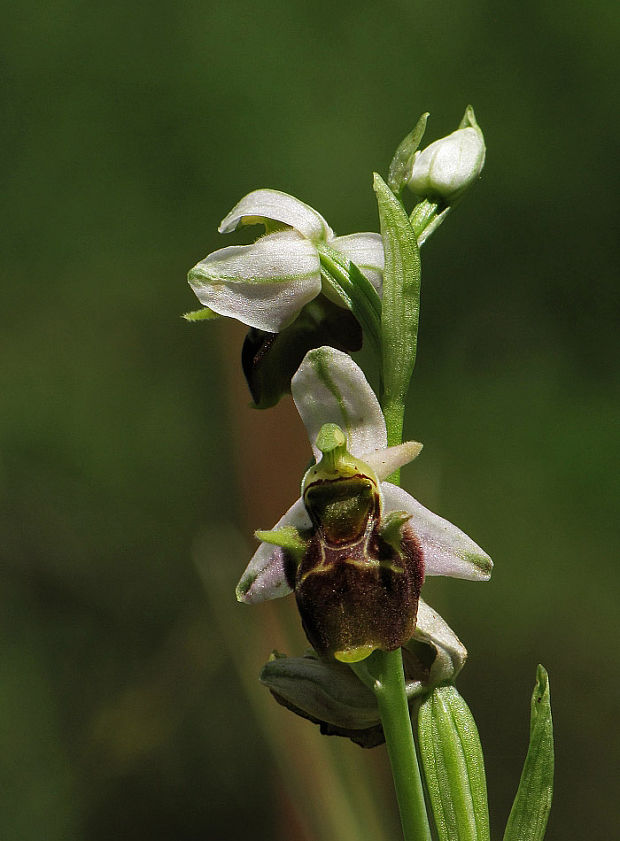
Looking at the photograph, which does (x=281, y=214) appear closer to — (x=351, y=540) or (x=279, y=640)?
(x=351, y=540)

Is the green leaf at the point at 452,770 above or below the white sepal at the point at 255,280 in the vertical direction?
below

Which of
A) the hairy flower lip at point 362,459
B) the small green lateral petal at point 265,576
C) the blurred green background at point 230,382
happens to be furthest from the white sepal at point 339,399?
the blurred green background at point 230,382

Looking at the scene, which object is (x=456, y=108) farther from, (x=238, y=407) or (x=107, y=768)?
(x=107, y=768)

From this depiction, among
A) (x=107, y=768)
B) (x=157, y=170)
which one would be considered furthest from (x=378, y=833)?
(x=157, y=170)

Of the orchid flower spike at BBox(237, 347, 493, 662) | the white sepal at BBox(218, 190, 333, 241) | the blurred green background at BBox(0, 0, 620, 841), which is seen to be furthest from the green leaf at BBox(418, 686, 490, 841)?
the blurred green background at BBox(0, 0, 620, 841)

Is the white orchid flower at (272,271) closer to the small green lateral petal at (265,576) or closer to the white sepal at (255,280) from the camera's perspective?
the white sepal at (255,280)

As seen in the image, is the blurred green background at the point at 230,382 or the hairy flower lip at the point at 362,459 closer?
the hairy flower lip at the point at 362,459
